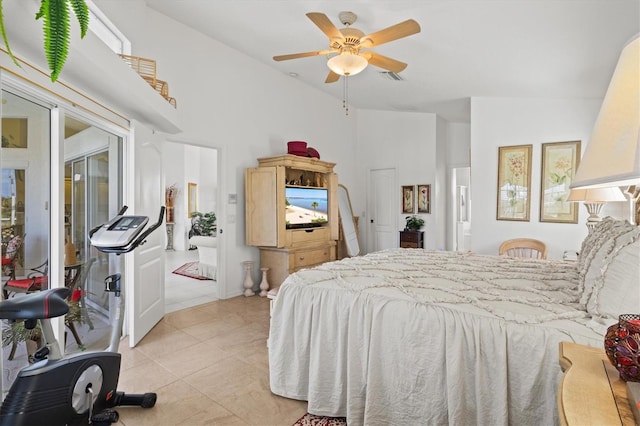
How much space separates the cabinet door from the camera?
4691 mm

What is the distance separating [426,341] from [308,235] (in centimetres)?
363

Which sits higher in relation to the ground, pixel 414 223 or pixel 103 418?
pixel 414 223

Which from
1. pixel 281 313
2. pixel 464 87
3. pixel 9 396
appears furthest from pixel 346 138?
pixel 9 396

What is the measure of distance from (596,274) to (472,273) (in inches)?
31.9

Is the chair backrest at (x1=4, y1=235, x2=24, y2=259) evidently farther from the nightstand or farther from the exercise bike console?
the nightstand

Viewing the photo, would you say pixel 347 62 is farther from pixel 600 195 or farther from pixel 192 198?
pixel 192 198

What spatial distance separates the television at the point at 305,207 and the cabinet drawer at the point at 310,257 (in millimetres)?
410

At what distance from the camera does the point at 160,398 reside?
2262 millimetres

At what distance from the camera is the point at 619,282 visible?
1359 millimetres

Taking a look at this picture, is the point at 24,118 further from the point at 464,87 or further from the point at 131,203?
the point at 464,87

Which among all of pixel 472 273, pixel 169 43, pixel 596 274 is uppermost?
pixel 169 43

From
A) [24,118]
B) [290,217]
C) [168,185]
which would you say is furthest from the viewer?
[168,185]

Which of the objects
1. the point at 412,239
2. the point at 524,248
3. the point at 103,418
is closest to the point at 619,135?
the point at 103,418

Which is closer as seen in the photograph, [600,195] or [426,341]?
[426,341]
